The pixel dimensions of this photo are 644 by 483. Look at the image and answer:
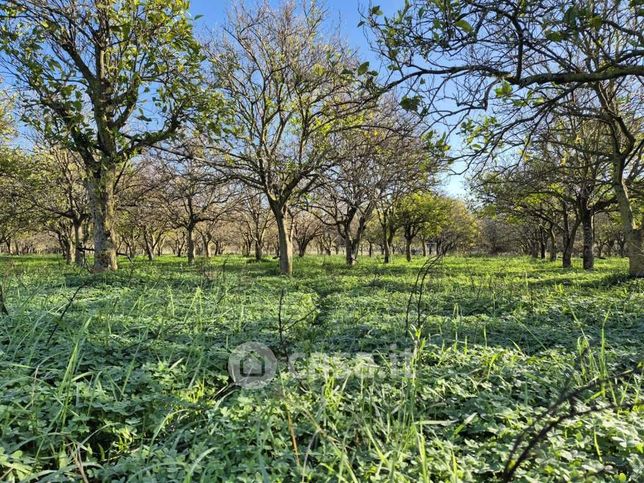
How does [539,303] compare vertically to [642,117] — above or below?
below

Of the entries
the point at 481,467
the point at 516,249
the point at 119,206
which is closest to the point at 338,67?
the point at 481,467

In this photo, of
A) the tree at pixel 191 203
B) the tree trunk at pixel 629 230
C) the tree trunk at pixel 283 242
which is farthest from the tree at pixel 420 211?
the tree trunk at pixel 629 230

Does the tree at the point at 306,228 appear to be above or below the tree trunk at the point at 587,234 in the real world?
above

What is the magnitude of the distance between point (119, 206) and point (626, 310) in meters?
20.3

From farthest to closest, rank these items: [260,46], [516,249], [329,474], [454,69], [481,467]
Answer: [516,249]
[260,46]
[454,69]
[481,467]
[329,474]

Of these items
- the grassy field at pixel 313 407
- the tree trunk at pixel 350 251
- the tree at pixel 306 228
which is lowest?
the grassy field at pixel 313 407

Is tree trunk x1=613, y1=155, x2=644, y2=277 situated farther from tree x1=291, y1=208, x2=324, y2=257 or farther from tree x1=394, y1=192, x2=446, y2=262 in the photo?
tree x1=291, y1=208, x2=324, y2=257

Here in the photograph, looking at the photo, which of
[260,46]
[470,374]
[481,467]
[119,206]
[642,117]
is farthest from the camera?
[119,206]

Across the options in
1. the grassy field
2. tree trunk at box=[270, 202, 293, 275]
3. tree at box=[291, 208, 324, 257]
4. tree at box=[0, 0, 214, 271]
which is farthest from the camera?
tree at box=[291, 208, 324, 257]

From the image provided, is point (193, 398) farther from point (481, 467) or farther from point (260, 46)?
point (260, 46)

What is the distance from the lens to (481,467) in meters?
1.82

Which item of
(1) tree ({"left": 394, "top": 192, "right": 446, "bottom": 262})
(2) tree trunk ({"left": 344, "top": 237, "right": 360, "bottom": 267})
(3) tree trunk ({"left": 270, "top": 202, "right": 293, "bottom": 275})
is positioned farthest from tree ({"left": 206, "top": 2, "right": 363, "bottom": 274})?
(1) tree ({"left": 394, "top": 192, "right": 446, "bottom": 262})

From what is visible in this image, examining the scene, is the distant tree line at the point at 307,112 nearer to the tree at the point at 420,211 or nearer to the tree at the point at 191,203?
the tree at the point at 191,203

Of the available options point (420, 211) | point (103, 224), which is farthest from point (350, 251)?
point (103, 224)
